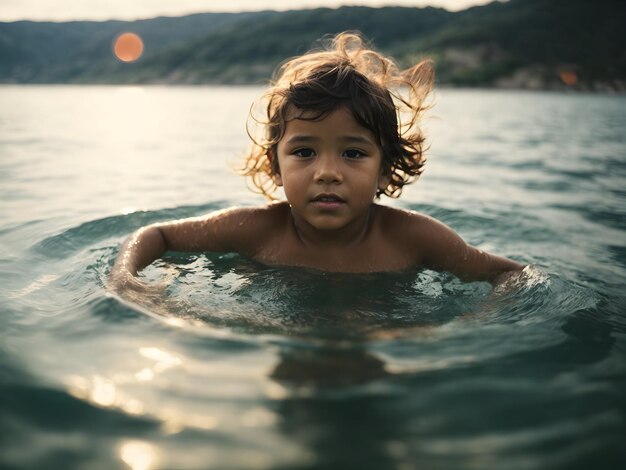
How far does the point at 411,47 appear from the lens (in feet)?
323

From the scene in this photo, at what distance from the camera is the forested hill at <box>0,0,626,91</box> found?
245ft

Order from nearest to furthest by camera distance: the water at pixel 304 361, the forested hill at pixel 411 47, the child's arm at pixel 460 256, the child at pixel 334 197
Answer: the water at pixel 304 361
the child at pixel 334 197
the child's arm at pixel 460 256
the forested hill at pixel 411 47

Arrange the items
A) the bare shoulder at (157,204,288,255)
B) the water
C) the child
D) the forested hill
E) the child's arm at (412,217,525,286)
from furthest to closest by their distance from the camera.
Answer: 1. the forested hill
2. the bare shoulder at (157,204,288,255)
3. the child's arm at (412,217,525,286)
4. the child
5. the water

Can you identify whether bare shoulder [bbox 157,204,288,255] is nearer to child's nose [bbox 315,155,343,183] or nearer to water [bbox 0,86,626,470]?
water [bbox 0,86,626,470]

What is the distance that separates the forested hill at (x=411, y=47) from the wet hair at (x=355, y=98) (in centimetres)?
4536

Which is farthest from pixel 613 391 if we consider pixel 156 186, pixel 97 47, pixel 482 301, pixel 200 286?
pixel 97 47

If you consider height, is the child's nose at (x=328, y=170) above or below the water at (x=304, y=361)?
above

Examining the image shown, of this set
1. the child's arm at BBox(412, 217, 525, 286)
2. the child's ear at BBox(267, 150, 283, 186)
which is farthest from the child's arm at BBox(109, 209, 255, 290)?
the child's arm at BBox(412, 217, 525, 286)

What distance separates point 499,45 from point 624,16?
33.4m

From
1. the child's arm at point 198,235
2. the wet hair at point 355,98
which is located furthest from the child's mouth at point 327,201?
the child's arm at point 198,235

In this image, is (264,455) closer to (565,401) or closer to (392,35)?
(565,401)

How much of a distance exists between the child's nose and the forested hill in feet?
153

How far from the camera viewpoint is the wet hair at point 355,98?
2.95 metres

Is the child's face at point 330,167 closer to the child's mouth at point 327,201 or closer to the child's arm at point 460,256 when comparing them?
the child's mouth at point 327,201
